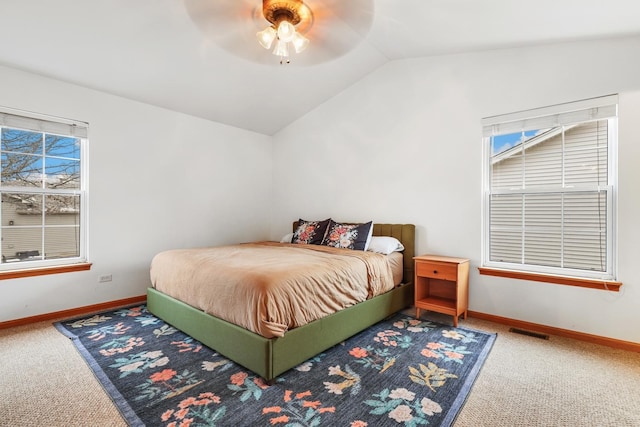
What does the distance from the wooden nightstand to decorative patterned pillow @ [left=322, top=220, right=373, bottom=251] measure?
0.61 metres

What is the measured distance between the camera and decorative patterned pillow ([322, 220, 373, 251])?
3.41 metres

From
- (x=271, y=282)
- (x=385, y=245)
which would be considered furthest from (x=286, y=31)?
(x=385, y=245)

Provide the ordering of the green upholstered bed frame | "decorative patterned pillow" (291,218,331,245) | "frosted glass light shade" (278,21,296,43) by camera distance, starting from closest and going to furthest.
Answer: the green upholstered bed frame → "frosted glass light shade" (278,21,296,43) → "decorative patterned pillow" (291,218,331,245)

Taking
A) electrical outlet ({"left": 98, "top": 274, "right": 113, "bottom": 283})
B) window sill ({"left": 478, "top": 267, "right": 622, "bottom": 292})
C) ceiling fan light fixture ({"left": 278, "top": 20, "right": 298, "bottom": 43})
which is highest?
ceiling fan light fixture ({"left": 278, "top": 20, "right": 298, "bottom": 43})

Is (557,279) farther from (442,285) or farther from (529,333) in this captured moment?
(442,285)

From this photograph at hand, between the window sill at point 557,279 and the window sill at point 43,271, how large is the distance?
13.8ft

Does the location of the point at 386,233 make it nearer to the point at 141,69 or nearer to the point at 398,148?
the point at 398,148

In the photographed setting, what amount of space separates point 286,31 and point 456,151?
6.92 feet

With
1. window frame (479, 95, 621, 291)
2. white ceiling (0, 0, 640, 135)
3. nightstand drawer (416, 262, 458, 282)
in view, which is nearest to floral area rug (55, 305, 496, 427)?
nightstand drawer (416, 262, 458, 282)

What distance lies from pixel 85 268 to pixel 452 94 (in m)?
4.39

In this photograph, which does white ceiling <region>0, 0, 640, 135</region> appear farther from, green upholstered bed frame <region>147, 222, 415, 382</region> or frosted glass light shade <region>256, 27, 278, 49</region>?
green upholstered bed frame <region>147, 222, 415, 382</region>

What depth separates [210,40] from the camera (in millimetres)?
2848

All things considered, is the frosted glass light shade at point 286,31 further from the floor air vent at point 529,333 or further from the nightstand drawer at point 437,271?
the floor air vent at point 529,333

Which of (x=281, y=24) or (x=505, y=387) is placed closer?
(x=505, y=387)
